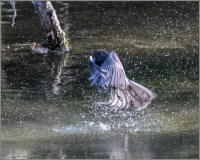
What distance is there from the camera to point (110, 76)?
7207 mm

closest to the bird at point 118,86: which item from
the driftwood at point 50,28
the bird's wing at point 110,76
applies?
the bird's wing at point 110,76

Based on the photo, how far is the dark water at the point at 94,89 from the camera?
6902mm

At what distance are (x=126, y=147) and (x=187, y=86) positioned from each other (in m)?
2.26

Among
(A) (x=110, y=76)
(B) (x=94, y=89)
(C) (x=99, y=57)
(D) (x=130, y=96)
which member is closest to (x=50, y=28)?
(B) (x=94, y=89)

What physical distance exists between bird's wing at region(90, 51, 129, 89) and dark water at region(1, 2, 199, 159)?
1.86 feet

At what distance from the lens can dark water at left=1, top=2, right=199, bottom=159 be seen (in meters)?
6.90

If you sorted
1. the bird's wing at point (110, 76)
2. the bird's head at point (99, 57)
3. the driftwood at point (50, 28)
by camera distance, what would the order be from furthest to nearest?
the driftwood at point (50, 28)
the bird's head at point (99, 57)
the bird's wing at point (110, 76)

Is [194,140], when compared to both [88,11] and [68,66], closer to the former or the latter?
[68,66]

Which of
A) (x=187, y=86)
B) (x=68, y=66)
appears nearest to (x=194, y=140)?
(x=187, y=86)

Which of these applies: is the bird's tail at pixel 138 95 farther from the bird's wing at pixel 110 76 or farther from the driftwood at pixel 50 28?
the driftwood at pixel 50 28

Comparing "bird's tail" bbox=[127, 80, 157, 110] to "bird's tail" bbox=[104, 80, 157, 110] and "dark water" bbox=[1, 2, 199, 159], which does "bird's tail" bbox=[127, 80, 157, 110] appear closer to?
"bird's tail" bbox=[104, 80, 157, 110]

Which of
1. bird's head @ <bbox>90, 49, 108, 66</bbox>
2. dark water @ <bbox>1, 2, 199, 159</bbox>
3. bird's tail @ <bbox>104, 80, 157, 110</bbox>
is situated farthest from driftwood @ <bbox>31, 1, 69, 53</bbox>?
bird's tail @ <bbox>104, 80, 157, 110</bbox>

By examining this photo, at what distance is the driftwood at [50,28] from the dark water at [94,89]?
0.68 ft

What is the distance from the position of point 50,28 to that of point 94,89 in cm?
193
